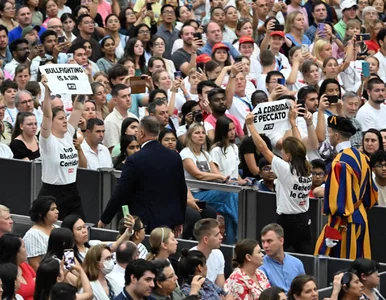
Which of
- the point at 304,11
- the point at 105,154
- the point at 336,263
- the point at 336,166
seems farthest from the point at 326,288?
the point at 304,11

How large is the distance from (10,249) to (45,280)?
0.70 meters

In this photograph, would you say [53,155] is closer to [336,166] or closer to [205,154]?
[205,154]

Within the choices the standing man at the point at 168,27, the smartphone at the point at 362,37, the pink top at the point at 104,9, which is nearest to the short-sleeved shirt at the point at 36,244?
the smartphone at the point at 362,37

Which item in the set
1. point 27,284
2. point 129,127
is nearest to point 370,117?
point 129,127

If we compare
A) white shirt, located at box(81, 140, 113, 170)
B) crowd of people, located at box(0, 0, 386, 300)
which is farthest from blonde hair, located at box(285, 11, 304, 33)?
white shirt, located at box(81, 140, 113, 170)

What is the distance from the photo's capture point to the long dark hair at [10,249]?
11.8m

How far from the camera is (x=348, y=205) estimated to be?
46.0 ft

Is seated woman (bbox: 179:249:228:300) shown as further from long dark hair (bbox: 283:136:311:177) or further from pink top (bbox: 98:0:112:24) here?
pink top (bbox: 98:0:112:24)

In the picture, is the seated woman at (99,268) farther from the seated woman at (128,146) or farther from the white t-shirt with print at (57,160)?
the seated woman at (128,146)

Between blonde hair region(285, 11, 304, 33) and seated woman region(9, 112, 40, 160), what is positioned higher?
blonde hair region(285, 11, 304, 33)

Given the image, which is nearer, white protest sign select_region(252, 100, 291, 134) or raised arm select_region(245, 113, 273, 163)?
raised arm select_region(245, 113, 273, 163)

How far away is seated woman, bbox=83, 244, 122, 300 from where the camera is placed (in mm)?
11867

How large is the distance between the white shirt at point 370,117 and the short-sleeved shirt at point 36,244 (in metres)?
5.85

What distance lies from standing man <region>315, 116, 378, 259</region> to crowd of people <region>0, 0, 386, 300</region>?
0.05ft
